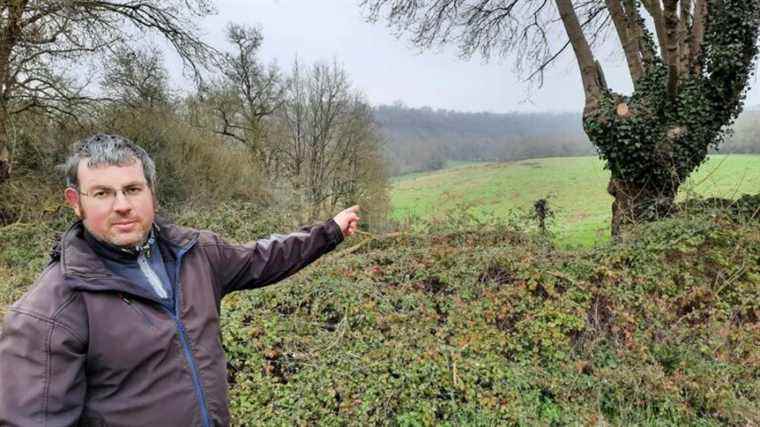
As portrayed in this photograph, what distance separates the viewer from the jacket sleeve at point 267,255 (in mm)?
1908

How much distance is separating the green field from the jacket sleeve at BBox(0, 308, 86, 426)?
6436mm

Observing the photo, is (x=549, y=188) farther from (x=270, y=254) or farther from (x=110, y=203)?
(x=110, y=203)

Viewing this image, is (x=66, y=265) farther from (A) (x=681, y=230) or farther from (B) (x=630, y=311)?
(A) (x=681, y=230)

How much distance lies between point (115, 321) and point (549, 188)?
691 inches

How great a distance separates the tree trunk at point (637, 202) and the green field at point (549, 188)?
381 mm

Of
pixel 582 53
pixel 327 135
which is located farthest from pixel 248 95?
pixel 582 53

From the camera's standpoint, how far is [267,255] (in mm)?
2037

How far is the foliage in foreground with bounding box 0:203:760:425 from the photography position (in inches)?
132

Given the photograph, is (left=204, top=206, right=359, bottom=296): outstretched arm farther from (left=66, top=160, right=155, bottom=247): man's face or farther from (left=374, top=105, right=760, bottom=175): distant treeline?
(left=374, top=105, right=760, bottom=175): distant treeline

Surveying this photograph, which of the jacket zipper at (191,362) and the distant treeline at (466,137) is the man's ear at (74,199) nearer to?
the jacket zipper at (191,362)

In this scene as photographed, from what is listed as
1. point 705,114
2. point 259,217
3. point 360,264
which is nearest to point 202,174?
point 259,217

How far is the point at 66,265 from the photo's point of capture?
1.34 metres

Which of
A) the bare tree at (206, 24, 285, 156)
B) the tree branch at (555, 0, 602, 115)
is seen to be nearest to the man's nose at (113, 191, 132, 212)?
the tree branch at (555, 0, 602, 115)

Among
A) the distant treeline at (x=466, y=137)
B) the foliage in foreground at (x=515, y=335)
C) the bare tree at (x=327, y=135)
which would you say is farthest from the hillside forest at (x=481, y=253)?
the distant treeline at (x=466, y=137)
